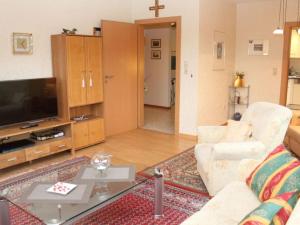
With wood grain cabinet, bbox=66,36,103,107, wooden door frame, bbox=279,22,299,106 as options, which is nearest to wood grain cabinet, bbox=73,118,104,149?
wood grain cabinet, bbox=66,36,103,107

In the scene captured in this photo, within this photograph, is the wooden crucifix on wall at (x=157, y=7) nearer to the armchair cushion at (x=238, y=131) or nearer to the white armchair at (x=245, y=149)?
the armchair cushion at (x=238, y=131)

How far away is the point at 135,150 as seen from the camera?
4.57 metres

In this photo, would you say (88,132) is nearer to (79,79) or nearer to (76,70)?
(79,79)

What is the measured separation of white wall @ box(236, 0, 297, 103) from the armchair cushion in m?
3.13

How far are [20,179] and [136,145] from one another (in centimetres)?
185

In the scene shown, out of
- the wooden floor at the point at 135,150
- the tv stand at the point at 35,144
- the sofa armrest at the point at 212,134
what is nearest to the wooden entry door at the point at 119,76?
the wooden floor at the point at 135,150

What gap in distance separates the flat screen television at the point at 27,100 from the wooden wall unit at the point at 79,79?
0.59ft

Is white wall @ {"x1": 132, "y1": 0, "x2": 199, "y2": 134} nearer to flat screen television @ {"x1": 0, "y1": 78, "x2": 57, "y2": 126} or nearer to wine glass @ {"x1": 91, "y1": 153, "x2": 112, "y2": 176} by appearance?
flat screen television @ {"x1": 0, "y1": 78, "x2": 57, "y2": 126}

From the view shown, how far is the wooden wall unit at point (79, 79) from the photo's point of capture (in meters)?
4.31

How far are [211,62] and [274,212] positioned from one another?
4289 mm

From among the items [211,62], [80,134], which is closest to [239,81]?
[211,62]

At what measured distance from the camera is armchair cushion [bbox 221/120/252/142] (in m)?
3.10

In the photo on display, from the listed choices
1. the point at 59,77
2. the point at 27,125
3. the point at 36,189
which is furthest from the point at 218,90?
the point at 36,189

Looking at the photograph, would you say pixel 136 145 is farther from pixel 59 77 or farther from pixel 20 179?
pixel 20 179
